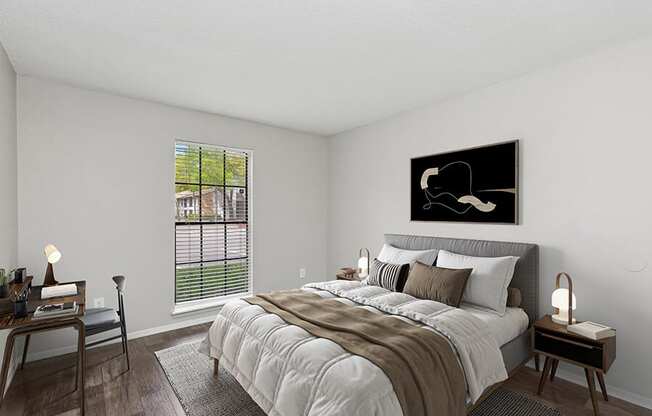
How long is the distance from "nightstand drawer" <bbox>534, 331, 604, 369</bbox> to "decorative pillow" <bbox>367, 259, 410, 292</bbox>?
46.2 inches

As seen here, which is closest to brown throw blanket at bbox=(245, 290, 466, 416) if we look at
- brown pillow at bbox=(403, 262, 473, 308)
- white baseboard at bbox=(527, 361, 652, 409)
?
brown pillow at bbox=(403, 262, 473, 308)

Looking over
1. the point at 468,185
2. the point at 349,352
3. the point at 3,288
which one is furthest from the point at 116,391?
the point at 468,185

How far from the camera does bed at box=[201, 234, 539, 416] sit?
1.63 m

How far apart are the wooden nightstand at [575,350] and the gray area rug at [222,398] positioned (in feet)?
0.86

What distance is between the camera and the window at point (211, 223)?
407 centimetres

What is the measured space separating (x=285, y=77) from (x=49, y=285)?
2.83 meters

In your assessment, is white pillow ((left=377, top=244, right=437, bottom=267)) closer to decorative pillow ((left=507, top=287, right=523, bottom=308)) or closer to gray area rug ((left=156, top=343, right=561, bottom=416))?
decorative pillow ((left=507, top=287, right=523, bottom=308))

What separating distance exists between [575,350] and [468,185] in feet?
5.55

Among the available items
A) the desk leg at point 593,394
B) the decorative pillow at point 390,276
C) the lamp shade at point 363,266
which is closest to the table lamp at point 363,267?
the lamp shade at point 363,266

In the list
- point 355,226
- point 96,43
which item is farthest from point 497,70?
point 96,43

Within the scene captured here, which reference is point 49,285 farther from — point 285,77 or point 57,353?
point 285,77

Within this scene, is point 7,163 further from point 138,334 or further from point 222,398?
point 222,398

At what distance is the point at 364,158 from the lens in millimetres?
4695

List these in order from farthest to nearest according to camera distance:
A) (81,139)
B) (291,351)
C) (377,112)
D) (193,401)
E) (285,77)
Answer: (377,112) < (81,139) < (285,77) < (193,401) < (291,351)
